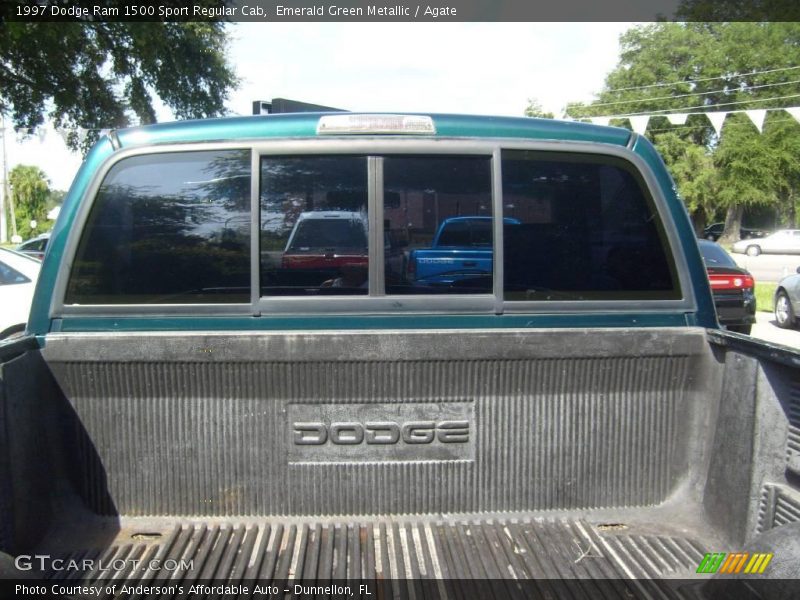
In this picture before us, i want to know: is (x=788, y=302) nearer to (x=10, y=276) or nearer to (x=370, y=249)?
(x=370, y=249)

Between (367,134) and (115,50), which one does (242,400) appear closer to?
(367,134)

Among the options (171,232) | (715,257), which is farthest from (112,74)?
(171,232)

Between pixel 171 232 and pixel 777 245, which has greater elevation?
pixel 777 245

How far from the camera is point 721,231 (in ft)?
167

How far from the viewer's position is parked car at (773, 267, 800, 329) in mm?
13379

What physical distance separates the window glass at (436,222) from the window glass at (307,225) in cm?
13

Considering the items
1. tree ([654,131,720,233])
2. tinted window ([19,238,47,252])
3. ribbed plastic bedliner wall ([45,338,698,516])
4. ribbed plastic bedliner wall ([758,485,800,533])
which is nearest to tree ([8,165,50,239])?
tinted window ([19,238,47,252])

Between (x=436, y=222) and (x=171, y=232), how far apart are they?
3.70ft

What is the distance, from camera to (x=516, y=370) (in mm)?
2906

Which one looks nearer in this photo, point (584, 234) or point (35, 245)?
point (584, 234)
